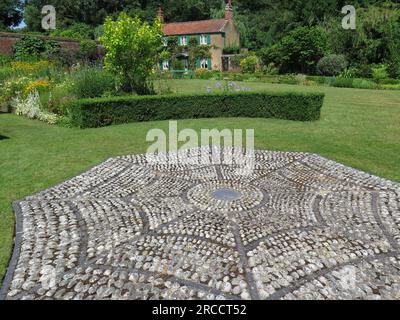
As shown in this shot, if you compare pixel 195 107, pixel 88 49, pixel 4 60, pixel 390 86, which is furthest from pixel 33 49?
pixel 390 86

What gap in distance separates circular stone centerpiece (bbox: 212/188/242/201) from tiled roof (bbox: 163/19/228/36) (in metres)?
39.2

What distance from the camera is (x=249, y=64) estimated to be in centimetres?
3747

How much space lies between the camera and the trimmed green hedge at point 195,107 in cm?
1260

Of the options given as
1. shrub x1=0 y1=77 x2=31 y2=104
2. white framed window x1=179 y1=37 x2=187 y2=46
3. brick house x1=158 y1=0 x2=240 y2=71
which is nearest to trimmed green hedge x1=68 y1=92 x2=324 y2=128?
shrub x1=0 y1=77 x2=31 y2=104

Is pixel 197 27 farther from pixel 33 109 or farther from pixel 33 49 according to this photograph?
pixel 33 109

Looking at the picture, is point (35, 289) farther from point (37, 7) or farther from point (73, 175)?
point (37, 7)

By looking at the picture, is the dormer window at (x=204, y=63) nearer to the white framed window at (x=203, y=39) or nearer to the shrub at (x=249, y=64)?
the white framed window at (x=203, y=39)

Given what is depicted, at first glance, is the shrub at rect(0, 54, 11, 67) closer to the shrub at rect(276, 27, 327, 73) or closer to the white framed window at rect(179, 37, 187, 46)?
the white framed window at rect(179, 37, 187, 46)

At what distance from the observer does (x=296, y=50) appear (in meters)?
35.2

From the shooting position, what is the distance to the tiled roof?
4288 centimetres

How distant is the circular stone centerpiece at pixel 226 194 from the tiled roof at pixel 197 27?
39.2 meters

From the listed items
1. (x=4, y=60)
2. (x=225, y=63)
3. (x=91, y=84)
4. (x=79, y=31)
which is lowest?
(x=91, y=84)

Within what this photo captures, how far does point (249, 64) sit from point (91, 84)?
86.0 ft

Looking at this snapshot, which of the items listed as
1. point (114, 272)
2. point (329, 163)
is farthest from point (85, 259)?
point (329, 163)
